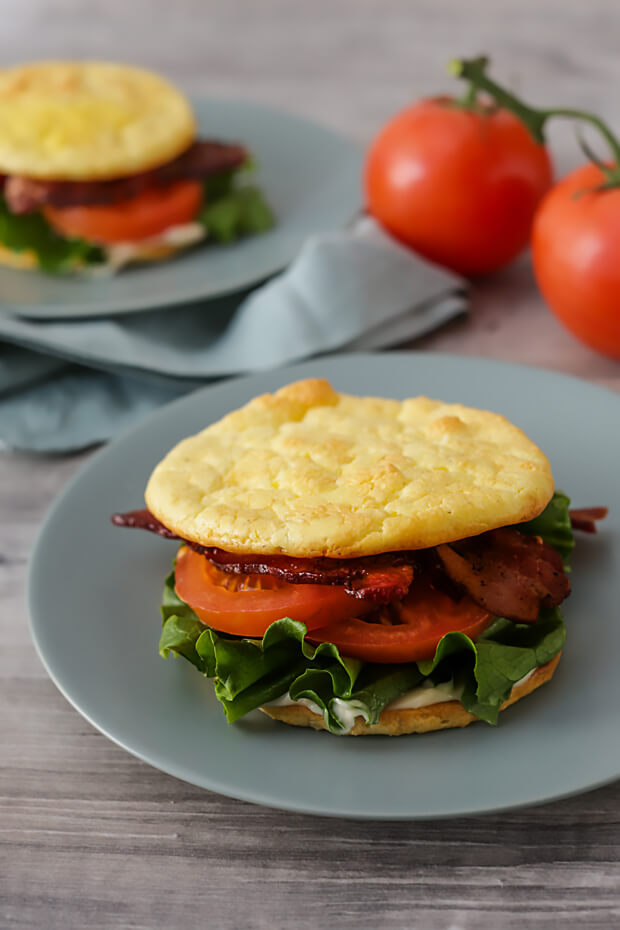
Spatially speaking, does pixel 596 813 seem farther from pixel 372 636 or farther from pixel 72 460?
pixel 72 460

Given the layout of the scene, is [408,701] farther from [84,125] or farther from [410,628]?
[84,125]

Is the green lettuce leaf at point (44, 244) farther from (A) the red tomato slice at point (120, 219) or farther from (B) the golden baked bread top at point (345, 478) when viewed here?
(B) the golden baked bread top at point (345, 478)

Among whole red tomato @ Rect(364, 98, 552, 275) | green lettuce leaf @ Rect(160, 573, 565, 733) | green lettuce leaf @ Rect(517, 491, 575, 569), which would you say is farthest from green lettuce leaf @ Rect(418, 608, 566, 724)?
whole red tomato @ Rect(364, 98, 552, 275)

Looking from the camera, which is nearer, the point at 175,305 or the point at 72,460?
the point at 72,460

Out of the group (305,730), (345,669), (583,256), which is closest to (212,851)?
(305,730)

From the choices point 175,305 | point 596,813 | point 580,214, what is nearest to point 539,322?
point 580,214

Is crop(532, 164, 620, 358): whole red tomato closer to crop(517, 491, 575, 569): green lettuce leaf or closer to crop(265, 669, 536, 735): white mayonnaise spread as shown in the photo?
crop(517, 491, 575, 569): green lettuce leaf

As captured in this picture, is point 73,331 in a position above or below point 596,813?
below
